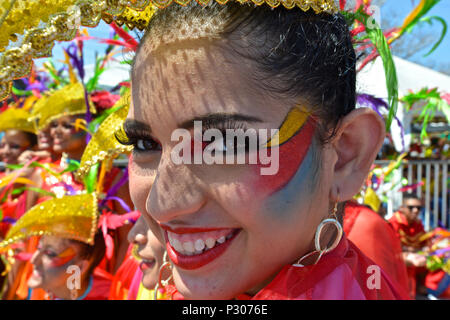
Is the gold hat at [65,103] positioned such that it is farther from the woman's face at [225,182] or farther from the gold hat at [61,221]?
the woman's face at [225,182]

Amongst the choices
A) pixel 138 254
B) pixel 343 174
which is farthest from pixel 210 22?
pixel 138 254

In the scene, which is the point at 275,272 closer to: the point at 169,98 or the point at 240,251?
the point at 240,251

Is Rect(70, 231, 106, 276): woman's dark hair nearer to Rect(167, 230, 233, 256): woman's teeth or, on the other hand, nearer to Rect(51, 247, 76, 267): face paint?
Rect(51, 247, 76, 267): face paint

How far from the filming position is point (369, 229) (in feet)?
5.18

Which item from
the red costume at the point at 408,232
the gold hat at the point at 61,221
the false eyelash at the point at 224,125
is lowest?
the red costume at the point at 408,232

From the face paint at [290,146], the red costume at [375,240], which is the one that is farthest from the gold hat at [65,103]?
the face paint at [290,146]

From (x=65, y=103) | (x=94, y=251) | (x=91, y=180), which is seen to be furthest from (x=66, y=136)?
(x=94, y=251)

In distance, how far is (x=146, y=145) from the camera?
908 mm

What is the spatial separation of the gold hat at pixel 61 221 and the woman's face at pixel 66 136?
3.54 ft

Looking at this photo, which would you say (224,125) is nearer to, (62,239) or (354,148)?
(354,148)

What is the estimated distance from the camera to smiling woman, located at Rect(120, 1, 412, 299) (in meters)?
0.77

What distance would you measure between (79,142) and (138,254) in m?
1.87

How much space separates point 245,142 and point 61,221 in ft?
4.89

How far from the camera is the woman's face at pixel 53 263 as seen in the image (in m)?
1.99
